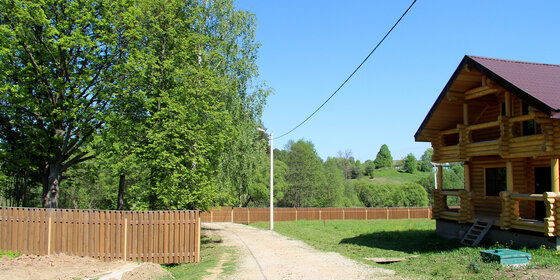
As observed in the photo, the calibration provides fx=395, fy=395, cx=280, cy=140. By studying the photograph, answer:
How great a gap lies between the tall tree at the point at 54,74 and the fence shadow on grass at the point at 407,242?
12.6 metres

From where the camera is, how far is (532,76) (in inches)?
530

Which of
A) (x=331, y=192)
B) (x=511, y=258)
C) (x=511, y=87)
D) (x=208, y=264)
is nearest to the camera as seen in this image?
(x=511, y=258)

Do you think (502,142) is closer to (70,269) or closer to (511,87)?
(511,87)

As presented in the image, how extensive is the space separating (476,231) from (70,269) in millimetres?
13532

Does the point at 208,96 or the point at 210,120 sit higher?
the point at 208,96

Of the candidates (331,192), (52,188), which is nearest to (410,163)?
(331,192)

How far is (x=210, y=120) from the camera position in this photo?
54.6 feet

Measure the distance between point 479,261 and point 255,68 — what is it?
16.4 metres

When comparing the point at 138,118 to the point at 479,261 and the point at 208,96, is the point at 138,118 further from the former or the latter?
the point at 479,261

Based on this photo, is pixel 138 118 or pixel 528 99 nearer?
pixel 528 99

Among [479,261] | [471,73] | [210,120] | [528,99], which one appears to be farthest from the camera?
[210,120]

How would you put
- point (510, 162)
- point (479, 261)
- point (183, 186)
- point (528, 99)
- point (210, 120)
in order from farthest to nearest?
1. point (210, 120)
2. point (183, 186)
3. point (510, 162)
4. point (528, 99)
5. point (479, 261)

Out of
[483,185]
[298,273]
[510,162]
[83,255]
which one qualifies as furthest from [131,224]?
[483,185]

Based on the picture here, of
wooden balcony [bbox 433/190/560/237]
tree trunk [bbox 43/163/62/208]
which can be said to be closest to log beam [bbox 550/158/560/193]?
wooden balcony [bbox 433/190/560/237]
